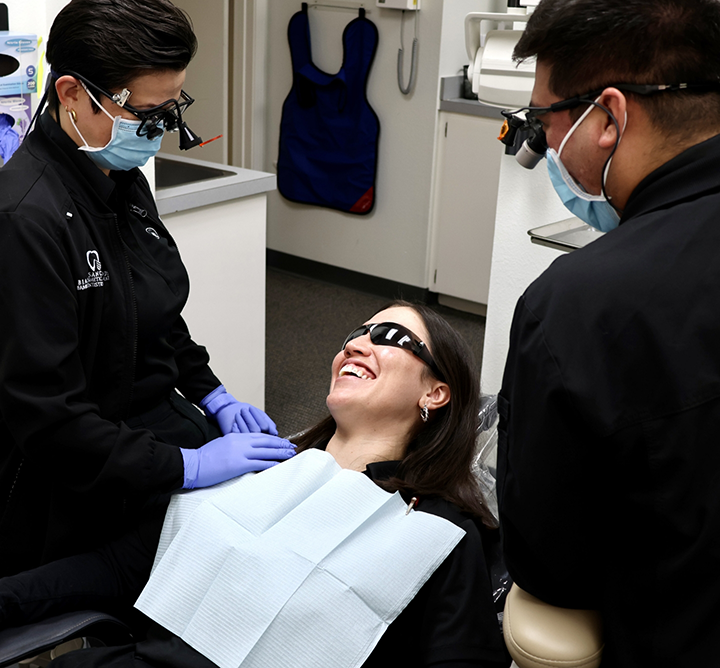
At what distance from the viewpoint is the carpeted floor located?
10.7 feet

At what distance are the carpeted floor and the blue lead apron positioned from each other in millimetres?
493

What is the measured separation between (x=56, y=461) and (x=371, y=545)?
54cm

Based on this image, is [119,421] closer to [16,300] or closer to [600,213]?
[16,300]

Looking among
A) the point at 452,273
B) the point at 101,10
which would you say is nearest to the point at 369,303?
the point at 452,273

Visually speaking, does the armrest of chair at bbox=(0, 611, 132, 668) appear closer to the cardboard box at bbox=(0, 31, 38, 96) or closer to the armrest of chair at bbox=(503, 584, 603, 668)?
the armrest of chair at bbox=(503, 584, 603, 668)

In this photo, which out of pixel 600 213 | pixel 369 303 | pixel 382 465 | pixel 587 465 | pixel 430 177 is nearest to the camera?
pixel 587 465

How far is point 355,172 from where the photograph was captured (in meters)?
4.16

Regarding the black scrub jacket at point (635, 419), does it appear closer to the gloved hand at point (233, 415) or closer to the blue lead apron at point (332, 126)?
the gloved hand at point (233, 415)

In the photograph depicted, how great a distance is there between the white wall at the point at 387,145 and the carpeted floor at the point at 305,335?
191mm

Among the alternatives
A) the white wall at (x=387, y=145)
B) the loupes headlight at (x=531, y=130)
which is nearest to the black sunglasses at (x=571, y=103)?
the loupes headlight at (x=531, y=130)

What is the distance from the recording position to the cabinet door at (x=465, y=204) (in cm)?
381

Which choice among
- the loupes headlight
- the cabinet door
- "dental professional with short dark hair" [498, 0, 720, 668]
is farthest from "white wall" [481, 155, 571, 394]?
the cabinet door

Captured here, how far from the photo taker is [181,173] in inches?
112

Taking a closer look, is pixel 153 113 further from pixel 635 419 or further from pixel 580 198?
pixel 635 419
